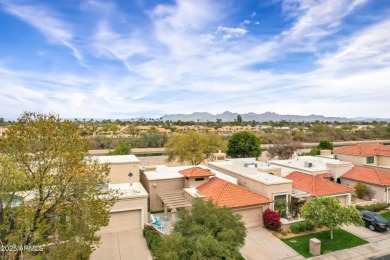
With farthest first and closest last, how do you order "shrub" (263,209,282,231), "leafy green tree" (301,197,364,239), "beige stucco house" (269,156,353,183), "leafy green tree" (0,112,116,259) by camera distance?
"beige stucco house" (269,156,353,183) < "shrub" (263,209,282,231) < "leafy green tree" (301,197,364,239) < "leafy green tree" (0,112,116,259)

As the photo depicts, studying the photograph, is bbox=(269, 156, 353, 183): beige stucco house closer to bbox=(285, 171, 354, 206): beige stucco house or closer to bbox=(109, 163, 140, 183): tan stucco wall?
bbox=(285, 171, 354, 206): beige stucco house

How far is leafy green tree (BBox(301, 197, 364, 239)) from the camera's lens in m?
17.5

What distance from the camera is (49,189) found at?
10.9 meters

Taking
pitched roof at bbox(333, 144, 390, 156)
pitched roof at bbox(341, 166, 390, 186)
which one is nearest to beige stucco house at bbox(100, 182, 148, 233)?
pitched roof at bbox(341, 166, 390, 186)

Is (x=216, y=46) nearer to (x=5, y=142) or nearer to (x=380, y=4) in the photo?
(x=380, y=4)

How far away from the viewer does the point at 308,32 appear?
28.0 m

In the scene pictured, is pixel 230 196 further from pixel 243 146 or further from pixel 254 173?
pixel 243 146

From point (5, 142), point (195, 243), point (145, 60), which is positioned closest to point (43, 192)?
point (5, 142)

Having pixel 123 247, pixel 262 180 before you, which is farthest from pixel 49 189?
pixel 262 180

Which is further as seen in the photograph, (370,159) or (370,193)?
(370,159)

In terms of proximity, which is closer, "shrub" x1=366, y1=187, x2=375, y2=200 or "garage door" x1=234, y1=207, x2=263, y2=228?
"garage door" x1=234, y1=207, x2=263, y2=228

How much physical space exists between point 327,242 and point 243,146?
1276 inches

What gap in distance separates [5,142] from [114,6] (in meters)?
15.1

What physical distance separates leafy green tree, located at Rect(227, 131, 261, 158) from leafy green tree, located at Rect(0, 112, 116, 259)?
40.8m
